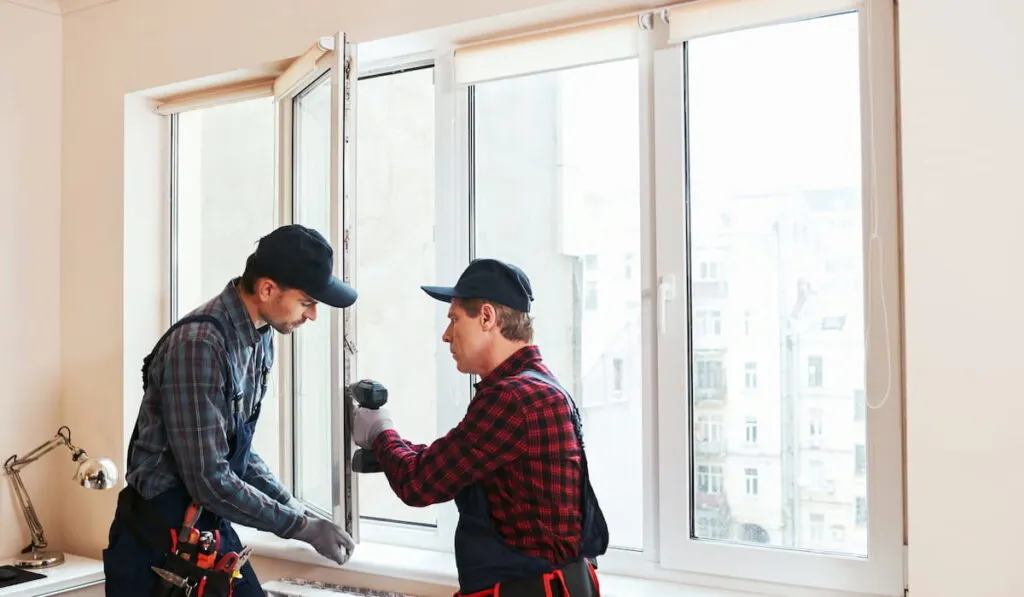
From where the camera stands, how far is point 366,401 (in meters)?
2.23

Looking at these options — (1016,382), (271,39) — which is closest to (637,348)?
(1016,382)

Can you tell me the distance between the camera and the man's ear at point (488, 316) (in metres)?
2.03

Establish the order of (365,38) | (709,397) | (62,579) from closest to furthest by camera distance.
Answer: (709,397), (365,38), (62,579)

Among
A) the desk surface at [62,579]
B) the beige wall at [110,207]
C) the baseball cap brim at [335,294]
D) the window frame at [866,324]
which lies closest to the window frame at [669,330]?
the window frame at [866,324]

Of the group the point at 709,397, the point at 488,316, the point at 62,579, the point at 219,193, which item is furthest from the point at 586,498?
the point at 219,193

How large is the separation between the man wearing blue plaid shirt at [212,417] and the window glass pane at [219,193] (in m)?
1.01

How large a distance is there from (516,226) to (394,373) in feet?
2.08

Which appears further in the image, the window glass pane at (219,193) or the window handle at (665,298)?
the window glass pane at (219,193)

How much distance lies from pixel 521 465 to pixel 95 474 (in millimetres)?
1441

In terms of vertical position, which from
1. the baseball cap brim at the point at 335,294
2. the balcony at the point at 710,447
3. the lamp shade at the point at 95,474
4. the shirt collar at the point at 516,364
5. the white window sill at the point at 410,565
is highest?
the baseball cap brim at the point at 335,294

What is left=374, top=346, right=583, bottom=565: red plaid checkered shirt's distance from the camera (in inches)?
73.4

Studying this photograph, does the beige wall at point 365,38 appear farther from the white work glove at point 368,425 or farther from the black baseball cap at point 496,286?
the white work glove at point 368,425

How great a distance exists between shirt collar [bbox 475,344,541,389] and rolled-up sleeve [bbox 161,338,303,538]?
1.91ft

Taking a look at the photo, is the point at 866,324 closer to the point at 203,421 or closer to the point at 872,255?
the point at 872,255
